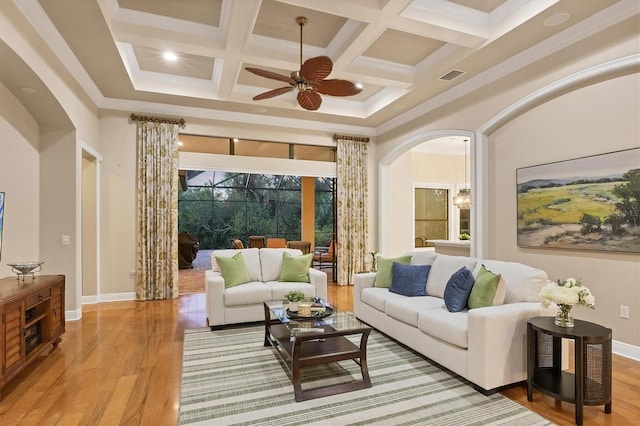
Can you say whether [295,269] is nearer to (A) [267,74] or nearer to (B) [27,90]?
(A) [267,74]

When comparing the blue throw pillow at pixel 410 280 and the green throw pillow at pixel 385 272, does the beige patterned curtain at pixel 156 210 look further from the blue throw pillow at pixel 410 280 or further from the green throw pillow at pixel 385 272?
the blue throw pillow at pixel 410 280

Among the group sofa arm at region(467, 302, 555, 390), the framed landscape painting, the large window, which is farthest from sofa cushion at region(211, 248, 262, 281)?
the large window

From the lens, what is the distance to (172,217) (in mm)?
6117

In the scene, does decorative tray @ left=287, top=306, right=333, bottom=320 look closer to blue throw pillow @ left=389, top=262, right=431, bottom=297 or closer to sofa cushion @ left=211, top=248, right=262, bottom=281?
blue throw pillow @ left=389, top=262, right=431, bottom=297

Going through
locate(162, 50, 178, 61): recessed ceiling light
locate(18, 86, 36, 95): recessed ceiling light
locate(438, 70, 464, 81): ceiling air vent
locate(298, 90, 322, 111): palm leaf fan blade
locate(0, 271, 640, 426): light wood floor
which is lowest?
locate(0, 271, 640, 426): light wood floor

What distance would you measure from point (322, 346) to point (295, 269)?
185cm

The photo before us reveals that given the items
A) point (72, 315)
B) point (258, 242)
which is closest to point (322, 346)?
point (72, 315)

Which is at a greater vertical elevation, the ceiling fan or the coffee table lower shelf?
the ceiling fan

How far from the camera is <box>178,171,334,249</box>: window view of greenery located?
40.4ft

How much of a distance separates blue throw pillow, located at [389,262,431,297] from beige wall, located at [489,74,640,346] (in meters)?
1.39

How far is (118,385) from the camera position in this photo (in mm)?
2902

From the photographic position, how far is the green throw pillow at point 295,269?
4.82 meters

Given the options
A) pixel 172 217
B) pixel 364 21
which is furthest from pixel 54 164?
pixel 364 21

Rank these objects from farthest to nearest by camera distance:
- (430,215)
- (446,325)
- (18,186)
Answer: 1. (430,215)
2. (18,186)
3. (446,325)
